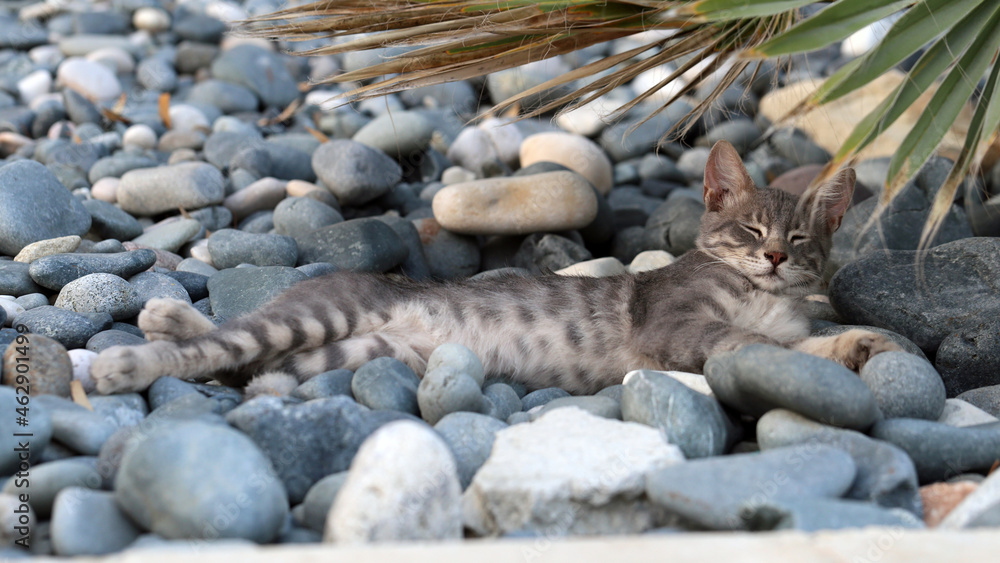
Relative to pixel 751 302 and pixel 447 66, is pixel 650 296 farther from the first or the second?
pixel 447 66

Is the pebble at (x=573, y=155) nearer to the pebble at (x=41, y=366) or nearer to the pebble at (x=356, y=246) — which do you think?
the pebble at (x=356, y=246)

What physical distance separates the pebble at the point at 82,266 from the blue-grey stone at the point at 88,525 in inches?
75.9

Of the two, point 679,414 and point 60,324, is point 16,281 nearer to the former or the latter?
point 60,324

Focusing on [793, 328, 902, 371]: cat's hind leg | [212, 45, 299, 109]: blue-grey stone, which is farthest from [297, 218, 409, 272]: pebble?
[212, 45, 299, 109]: blue-grey stone

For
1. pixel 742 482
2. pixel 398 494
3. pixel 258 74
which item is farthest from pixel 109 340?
pixel 258 74

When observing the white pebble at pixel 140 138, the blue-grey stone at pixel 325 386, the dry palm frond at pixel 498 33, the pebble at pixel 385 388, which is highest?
the dry palm frond at pixel 498 33

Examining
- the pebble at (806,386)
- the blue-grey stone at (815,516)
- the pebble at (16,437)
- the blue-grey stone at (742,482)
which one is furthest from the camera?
the pebble at (806,386)

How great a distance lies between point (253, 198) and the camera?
5.12m

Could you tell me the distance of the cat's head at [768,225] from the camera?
355 centimetres

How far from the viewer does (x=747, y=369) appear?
8.03 feet

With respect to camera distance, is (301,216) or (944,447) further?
(301,216)

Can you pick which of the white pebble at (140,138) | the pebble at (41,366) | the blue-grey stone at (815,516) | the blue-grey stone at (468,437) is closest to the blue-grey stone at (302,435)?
the blue-grey stone at (468,437)

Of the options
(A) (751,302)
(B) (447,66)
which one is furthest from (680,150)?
(B) (447,66)

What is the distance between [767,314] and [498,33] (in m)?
1.75
